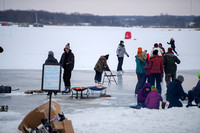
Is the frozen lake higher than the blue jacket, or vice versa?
the blue jacket

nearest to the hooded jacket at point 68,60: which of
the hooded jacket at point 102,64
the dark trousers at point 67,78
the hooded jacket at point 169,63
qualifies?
the dark trousers at point 67,78

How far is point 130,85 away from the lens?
14.3 metres

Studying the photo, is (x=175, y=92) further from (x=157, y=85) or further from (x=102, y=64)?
(x=102, y=64)

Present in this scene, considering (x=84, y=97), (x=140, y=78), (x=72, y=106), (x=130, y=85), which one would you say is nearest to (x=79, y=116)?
(x=72, y=106)

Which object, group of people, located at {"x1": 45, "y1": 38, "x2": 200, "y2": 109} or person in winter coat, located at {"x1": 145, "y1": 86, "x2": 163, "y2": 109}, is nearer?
person in winter coat, located at {"x1": 145, "y1": 86, "x2": 163, "y2": 109}

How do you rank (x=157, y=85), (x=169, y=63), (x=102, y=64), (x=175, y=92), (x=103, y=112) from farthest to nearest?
1. (x=102, y=64)
2. (x=169, y=63)
3. (x=157, y=85)
4. (x=175, y=92)
5. (x=103, y=112)

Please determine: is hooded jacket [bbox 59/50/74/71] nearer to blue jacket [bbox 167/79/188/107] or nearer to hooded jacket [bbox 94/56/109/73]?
hooded jacket [bbox 94/56/109/73]

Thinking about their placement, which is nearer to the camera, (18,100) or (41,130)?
(41,130)

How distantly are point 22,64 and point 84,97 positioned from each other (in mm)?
10480

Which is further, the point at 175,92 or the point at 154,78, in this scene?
the point at 154,78

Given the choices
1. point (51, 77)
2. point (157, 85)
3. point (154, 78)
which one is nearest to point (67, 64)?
point (154, 78)

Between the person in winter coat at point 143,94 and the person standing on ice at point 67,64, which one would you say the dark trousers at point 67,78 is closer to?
the person standing on ice at point 67,64

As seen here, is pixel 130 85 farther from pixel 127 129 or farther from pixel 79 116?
pixel 127 129

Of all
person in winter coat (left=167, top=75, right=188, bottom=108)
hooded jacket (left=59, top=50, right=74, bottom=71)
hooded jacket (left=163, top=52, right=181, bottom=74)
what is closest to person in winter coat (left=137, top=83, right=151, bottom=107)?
person in winter coat (left=167, top=75, right=188, bottom=108)
